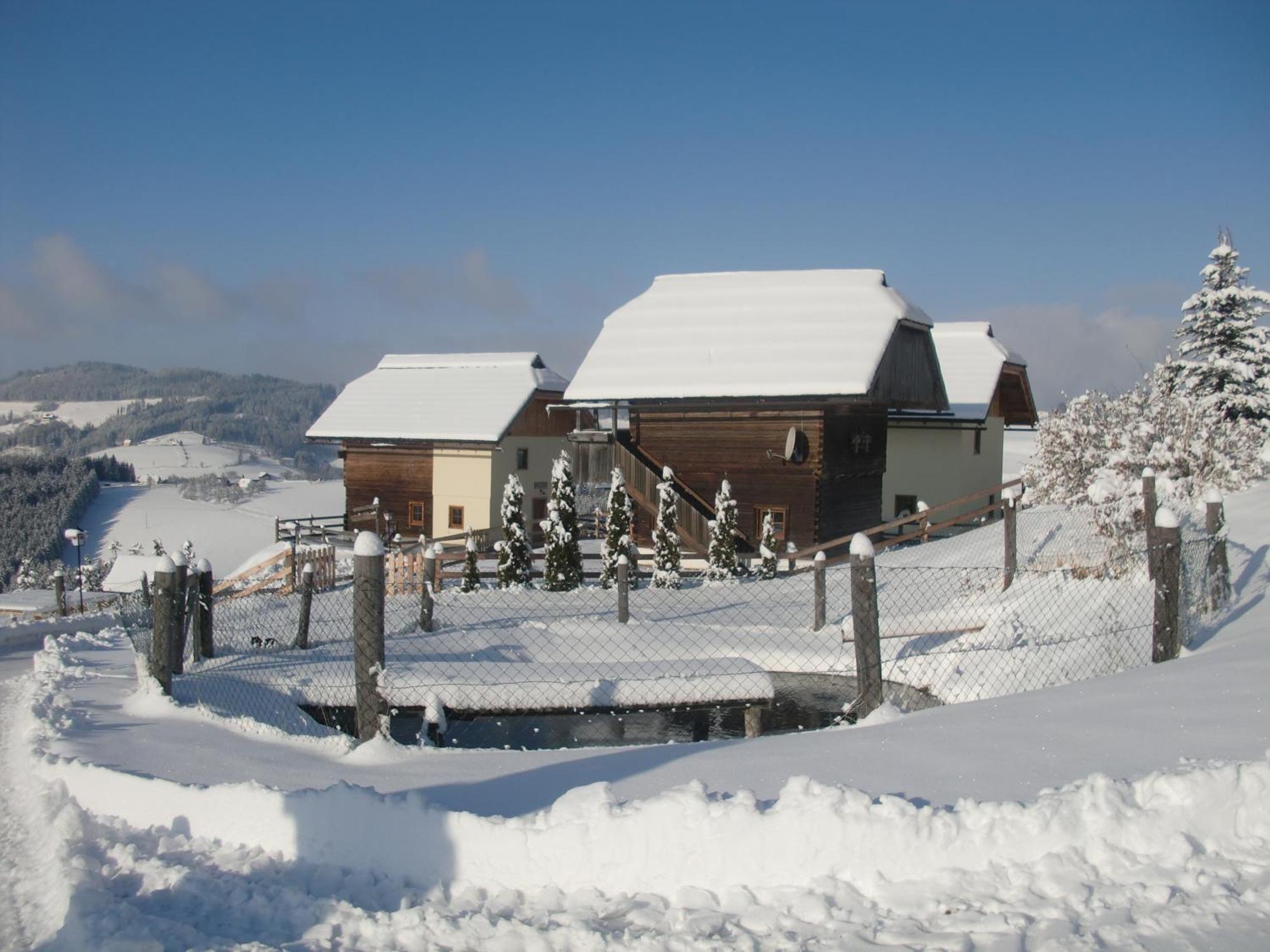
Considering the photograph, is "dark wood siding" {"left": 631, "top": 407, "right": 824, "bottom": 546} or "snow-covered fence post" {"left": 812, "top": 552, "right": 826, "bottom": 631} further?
"dark wood siding" {"left": 631, "top": 407, "right": 824, "bottom": 546}

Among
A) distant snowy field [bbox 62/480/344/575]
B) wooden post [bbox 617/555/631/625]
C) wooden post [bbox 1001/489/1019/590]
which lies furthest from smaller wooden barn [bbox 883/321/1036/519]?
distant snowy field [bbox 62/480/344/575]

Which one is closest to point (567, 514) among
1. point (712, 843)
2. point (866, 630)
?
point (866, 630)

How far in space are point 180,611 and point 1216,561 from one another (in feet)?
31.8

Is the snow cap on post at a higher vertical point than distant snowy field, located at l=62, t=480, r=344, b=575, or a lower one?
higher

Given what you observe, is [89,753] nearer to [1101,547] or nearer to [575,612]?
[575,612]

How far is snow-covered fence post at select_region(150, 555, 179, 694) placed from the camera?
28.4 ft

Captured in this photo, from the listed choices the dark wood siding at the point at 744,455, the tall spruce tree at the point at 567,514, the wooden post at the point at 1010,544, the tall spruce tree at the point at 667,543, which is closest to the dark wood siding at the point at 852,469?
the dark wood siding at the point at 744,455

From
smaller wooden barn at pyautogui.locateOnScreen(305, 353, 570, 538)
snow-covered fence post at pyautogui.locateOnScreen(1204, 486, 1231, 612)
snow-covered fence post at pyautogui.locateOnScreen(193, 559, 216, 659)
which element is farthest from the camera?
smaller wooden barn at pyautogui.locateOnScreen(305, 353, 570, 538)

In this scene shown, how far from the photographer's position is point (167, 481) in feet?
438

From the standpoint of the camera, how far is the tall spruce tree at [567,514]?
20438mm

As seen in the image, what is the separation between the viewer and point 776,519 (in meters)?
25.4

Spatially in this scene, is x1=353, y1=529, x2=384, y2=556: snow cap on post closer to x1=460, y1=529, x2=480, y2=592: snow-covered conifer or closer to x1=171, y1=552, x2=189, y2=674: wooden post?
x1=171, y1=552, x2=189, y2=674: wooden post

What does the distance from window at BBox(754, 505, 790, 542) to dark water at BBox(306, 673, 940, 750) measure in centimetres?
1409

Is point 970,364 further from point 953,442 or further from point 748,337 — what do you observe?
point 748,337
